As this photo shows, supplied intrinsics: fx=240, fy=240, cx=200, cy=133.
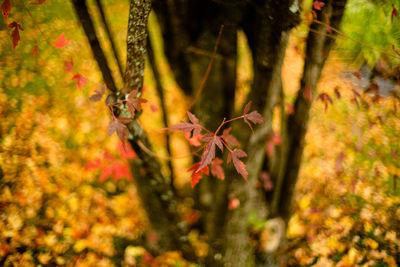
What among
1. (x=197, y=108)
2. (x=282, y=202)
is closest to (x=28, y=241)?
(x=197, y=108)

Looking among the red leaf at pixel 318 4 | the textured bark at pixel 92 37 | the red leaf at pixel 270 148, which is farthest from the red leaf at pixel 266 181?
the textured bark at pixel 92 37

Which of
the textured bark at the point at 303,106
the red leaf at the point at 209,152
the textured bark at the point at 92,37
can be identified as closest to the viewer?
the red leaf at the point at 209,152

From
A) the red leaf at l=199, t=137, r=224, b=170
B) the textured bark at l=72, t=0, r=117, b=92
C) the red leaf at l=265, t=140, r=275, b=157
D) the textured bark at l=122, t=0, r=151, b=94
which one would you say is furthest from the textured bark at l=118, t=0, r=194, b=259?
the red leaf at l=265, t=140, r=275, b=157

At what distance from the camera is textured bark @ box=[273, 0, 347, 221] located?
136cm

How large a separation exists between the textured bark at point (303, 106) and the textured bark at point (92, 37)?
1.17 meters

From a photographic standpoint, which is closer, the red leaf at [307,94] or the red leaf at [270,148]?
the red leaf at [307,94]

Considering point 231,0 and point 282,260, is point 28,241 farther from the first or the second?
point 231,0

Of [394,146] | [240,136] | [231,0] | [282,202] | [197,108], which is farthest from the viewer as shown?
[394,146]

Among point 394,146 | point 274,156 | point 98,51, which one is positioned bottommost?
point 394,146

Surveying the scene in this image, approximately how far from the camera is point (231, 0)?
156 centimetres

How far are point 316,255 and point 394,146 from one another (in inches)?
71.3

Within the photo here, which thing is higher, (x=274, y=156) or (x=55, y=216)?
(x=274, y=156)

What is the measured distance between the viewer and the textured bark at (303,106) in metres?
1.36

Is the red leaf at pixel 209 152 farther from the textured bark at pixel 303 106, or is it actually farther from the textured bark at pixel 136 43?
the textured bark at pixel 303 106
